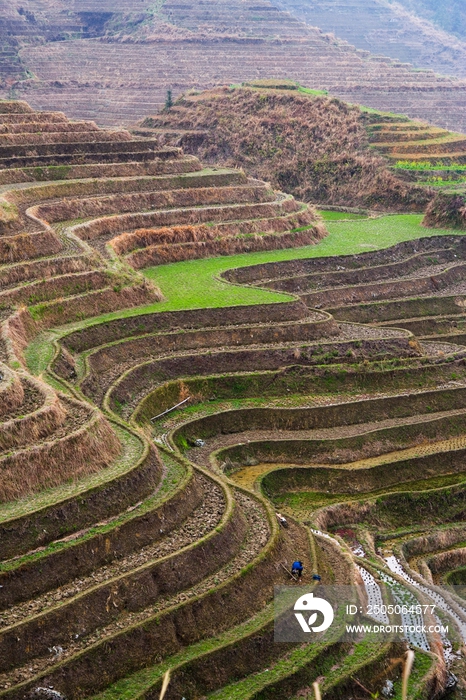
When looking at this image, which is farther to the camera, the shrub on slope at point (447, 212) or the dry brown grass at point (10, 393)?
the shrub on slope at point (447, 212)

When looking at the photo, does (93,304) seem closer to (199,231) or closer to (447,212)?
(199,231)

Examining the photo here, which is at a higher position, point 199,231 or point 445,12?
point 445,12

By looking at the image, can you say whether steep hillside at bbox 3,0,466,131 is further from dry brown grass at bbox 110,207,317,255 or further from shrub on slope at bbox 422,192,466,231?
dry brown grass at bbox 110,207,317,255

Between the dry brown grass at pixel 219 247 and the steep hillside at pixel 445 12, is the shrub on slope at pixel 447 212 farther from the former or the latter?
the steep hillside at pixel 445 12

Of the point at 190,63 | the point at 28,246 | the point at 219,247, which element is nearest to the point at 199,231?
the point at 219,247

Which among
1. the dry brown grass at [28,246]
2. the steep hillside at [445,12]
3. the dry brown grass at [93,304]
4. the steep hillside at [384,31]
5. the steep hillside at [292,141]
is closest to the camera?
the dry brown grass at [93,304]

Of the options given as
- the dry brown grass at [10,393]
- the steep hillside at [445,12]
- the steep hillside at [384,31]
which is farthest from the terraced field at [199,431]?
the steep hillside at [445,12]

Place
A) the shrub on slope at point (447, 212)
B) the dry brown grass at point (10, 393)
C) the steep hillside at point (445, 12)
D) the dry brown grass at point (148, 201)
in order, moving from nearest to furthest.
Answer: the dry brown grass at point (10, 393) → the dry brown grass at point (148, 201) → the shrub on slope at point (447, 212) → the steep hillside at point (445, 12)

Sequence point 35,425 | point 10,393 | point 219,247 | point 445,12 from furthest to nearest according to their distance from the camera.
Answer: point 445,12, point 219,247, point 10,393, point 35,425
